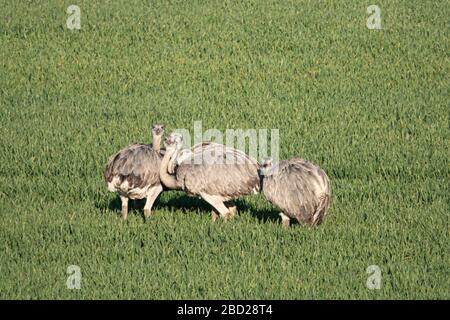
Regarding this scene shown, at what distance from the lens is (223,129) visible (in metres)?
15.2

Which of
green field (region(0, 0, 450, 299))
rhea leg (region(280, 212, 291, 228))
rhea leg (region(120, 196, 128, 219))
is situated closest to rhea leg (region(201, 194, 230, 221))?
green field (region(0, 0, 450, 299))

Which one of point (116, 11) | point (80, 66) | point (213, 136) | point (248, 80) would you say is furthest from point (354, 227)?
point (116, 11)

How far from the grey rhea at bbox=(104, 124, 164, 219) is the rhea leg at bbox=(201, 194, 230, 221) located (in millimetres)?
574

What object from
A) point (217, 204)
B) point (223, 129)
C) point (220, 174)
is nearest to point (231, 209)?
point (217, 204)

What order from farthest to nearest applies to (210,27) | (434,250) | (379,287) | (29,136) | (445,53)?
(210,27), (445,53), (29,136), (434,250), (379,287)

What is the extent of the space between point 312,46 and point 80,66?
4275 mm

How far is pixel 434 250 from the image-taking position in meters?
10.3

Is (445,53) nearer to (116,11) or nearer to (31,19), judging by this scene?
(116,11)

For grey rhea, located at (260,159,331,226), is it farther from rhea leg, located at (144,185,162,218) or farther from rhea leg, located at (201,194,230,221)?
rhea leg, located at (144,185,162,218)

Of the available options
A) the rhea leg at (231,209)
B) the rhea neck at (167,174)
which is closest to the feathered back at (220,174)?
the rhea neck at (167,174)

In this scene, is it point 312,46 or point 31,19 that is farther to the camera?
point 31,19

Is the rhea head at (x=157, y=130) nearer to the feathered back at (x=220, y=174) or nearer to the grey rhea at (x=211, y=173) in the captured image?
the grey rhea at (x=211, y=173)

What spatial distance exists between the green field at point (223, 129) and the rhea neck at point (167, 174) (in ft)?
1.30

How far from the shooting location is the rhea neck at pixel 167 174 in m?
11.0
